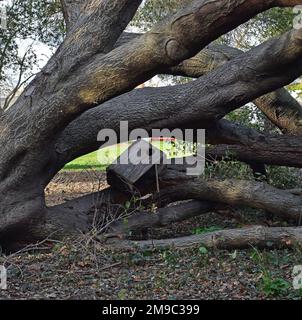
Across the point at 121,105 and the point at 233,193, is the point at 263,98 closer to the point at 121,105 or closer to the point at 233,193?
the point at 233,193

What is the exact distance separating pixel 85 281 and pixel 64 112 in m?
1.62

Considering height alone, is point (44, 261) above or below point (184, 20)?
below

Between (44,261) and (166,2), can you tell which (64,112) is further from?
(166,2)

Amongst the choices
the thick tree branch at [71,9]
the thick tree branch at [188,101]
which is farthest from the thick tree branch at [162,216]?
the thick tree branch at [71,9]

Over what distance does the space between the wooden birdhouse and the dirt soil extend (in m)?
1.15

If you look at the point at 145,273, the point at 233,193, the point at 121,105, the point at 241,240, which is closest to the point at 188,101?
the point at 121,105

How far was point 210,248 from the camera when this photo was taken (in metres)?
6.23

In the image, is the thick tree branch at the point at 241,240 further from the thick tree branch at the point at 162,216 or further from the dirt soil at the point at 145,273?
the thick tree branch at the point at 162,216

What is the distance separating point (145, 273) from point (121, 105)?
2.20 m

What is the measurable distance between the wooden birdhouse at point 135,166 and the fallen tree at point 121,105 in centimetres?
19

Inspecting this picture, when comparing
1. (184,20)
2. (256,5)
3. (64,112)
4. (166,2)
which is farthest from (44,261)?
(166,2)

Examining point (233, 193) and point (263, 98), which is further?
point (263, 98)

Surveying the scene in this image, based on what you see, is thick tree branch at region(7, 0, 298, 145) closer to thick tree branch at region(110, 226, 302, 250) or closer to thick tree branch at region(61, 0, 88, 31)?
thick tree branch at region(61, 0, 88, 31)

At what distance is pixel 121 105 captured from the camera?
715cm
